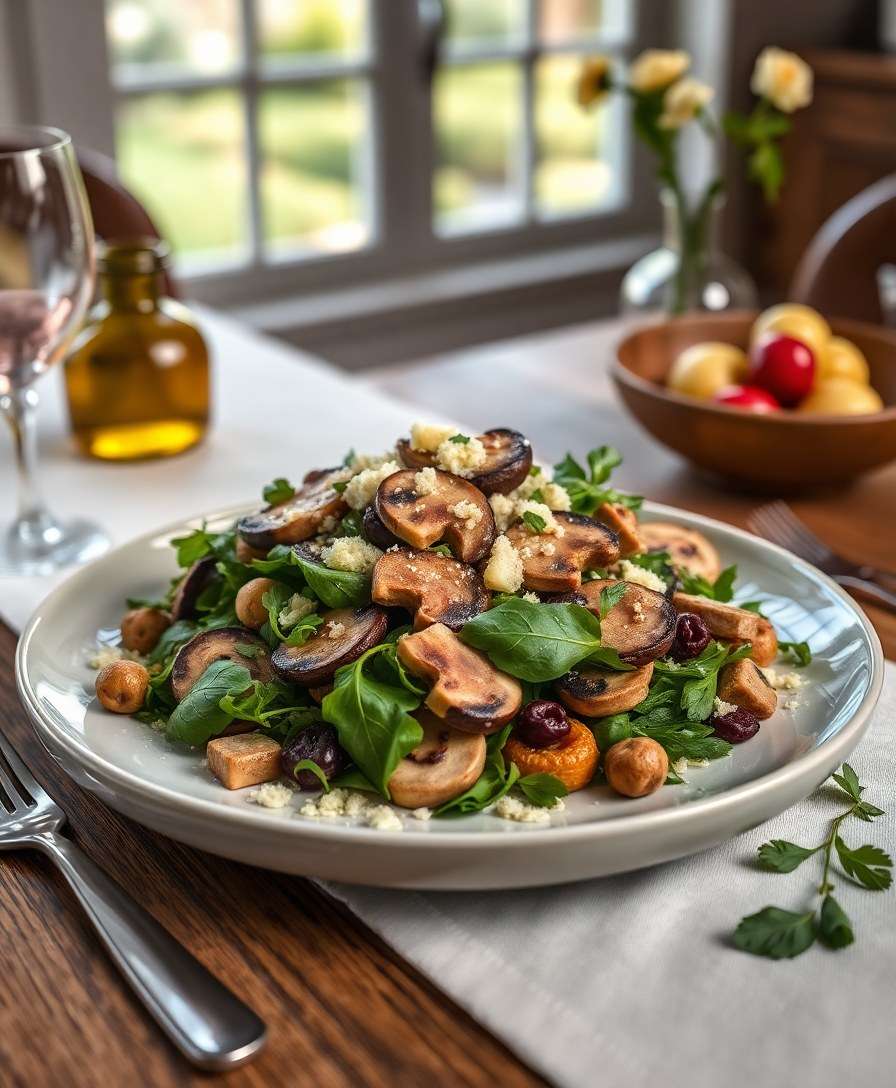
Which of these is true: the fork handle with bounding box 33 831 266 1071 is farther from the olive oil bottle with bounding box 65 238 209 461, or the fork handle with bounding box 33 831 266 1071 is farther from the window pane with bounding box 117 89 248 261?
the window pane with bounding box 117 89 248 261

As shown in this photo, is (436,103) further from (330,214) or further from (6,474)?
(6,474)

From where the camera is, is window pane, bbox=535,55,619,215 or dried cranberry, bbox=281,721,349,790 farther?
window pane, bbox=535,55,619,215

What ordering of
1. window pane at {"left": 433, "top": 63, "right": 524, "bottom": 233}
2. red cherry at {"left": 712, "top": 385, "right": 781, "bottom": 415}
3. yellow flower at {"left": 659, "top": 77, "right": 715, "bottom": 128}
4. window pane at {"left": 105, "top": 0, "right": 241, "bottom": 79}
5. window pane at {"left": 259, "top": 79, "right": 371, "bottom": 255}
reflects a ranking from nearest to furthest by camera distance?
red cherry at {"left": 712, "top": 385, "right": 781, "bottom": 415} → yellow flower at {"left": 659, "top": 77, "right": 715, "bottom": 128} → window pane at {"left": 105, "top": 0, "right": 241, "bottom": 79} → window pane at {"left": 259, "top": 79, "right": 371, "bottom": 255} → window pane at {"left": 433, "top": 63, "right": 524, "bottom": 233}

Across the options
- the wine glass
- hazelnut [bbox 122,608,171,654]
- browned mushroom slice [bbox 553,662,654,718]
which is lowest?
hazelnut [bbox 122,608,171,654]

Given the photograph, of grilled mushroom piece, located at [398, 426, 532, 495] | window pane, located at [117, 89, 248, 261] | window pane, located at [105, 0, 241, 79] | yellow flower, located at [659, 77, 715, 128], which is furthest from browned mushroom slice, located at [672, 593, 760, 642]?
window pane, located at [105, 0, 241, 79]

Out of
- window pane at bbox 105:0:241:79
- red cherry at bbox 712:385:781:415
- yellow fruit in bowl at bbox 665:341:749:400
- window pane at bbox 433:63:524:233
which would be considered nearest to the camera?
red cherry at bbox 712:385:781:415

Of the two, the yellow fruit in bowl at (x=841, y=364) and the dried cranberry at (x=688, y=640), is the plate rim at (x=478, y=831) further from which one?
the yellow fruit in bowl at (x=841, y=364)

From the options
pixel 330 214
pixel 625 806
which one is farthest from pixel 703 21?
pixel 625 806

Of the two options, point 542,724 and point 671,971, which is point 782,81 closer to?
point 542,724

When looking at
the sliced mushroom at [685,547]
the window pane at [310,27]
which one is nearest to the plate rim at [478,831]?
the sliced mushroom at [685,547]
